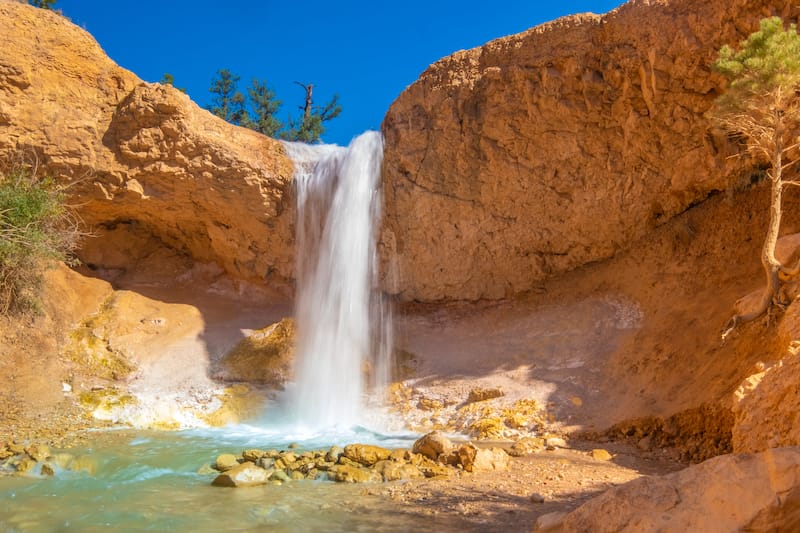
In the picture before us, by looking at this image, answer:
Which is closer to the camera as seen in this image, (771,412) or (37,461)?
(771,412)

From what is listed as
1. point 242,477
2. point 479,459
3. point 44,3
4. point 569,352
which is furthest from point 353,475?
point 44,3

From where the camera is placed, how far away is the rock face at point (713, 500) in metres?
2.65

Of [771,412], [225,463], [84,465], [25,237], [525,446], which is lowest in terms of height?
[84,465]

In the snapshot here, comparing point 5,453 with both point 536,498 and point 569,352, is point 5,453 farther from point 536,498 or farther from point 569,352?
point 569,352

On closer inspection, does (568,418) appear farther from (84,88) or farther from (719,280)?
(84,88)

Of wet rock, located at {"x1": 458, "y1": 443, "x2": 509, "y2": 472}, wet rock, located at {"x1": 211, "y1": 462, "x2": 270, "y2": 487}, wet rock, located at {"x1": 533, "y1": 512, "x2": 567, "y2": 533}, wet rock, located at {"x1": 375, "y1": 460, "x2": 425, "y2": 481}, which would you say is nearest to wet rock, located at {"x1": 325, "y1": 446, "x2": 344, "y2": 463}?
wet rock, located at {"x1": 375, "y1": 460, "x2": 425, "y2": 481}

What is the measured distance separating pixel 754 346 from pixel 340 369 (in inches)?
282

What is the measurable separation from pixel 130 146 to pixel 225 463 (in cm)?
843

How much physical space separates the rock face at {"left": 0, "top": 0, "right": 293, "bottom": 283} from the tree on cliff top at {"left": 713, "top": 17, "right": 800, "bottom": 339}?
919 centimetres

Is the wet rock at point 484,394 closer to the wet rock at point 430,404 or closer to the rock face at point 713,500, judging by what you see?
the wet rock at point 430,404

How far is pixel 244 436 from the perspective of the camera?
370 inches

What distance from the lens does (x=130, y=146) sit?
1280 centimetres

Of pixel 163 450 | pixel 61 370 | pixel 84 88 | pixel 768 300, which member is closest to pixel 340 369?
pixel 163 450

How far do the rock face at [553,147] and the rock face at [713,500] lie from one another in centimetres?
965
